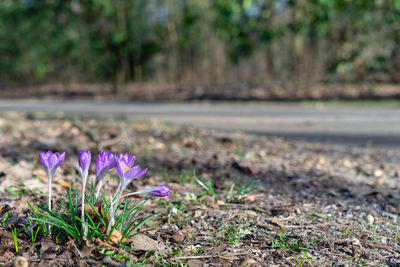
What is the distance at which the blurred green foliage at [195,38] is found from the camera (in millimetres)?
14391

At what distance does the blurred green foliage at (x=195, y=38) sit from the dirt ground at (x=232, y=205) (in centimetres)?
852

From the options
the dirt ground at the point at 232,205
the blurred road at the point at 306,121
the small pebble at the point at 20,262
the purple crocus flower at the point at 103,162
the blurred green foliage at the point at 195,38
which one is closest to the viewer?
the small pebble at the point at 20,262

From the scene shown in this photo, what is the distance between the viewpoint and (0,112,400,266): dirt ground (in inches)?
76.5

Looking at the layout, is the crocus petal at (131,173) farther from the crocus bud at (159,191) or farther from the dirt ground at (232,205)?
the dirt ground at (232,205)

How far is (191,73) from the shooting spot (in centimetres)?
2431

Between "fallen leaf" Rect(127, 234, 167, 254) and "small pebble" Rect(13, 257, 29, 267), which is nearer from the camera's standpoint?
"small pebble" Rect(13, 257, 29, 267)

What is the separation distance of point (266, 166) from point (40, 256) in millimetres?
2403

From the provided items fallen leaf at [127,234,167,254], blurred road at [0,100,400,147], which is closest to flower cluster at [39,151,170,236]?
fallen leaf at [127,234,167,254]

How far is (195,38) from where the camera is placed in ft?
76.2

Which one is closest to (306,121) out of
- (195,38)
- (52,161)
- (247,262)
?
(247,262)

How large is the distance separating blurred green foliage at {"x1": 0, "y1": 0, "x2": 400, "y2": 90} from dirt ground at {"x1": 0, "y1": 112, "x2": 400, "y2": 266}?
852 cm

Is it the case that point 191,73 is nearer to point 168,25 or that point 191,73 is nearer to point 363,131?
point 168,25

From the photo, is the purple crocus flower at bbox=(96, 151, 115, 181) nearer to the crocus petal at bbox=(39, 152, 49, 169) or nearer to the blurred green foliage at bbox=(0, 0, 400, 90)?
the crocus petal at bbox=(39, 152, 49, 169)

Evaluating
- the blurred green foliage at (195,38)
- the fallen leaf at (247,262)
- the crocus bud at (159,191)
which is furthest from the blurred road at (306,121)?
the crocus bud at (159,191)
